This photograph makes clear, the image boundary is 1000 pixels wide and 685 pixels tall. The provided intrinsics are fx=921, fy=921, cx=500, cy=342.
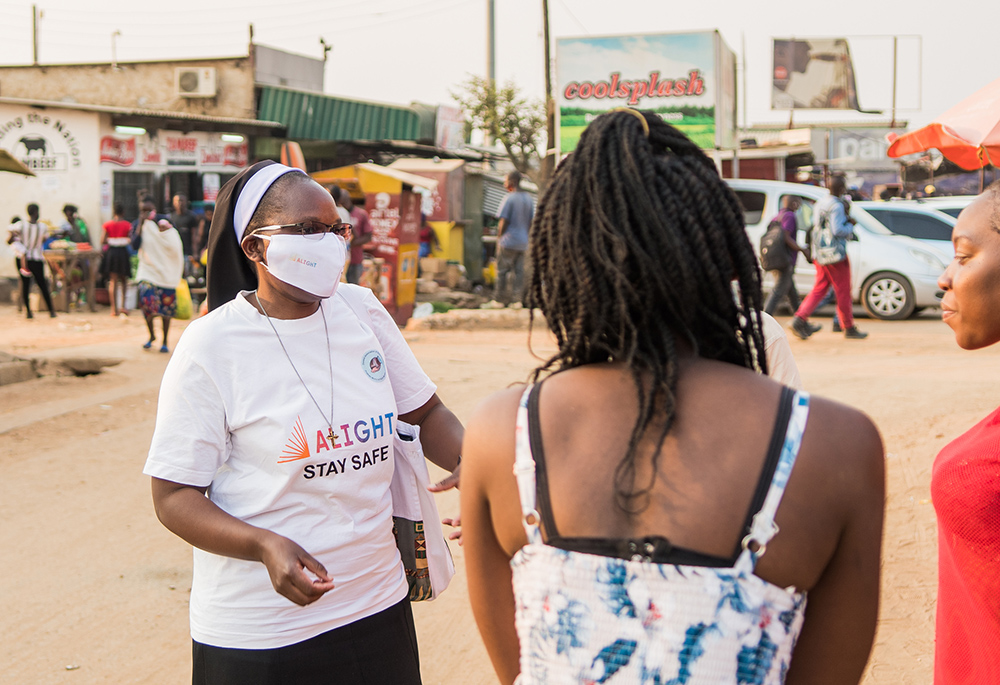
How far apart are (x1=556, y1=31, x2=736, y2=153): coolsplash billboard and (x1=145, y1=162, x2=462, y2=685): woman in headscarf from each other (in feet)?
44.9

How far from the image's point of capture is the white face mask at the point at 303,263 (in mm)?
2242

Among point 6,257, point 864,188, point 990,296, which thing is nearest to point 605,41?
point 6,257

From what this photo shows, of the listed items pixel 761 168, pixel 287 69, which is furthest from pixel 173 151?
pixel 761 168

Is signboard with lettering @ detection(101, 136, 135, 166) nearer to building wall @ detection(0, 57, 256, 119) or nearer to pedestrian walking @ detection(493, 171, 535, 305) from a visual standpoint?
building wall @ detection(0, 57, 256, 119)

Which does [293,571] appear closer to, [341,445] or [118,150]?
[341,445]

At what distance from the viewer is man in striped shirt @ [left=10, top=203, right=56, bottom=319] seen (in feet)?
48.3

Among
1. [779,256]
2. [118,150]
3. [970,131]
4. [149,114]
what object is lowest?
[779,256]

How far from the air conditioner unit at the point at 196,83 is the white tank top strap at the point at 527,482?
22.9 m

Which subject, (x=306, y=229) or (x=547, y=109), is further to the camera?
(x=547, y=109)

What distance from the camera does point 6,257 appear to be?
60.6 ft

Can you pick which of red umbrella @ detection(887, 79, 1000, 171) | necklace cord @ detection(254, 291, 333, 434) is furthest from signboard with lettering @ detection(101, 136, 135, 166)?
necklace cord @ detection(254, 291, 333, 434)

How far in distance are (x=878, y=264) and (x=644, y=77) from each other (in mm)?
5263

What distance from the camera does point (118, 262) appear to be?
15391mm

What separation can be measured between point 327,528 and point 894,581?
3.11 meters
